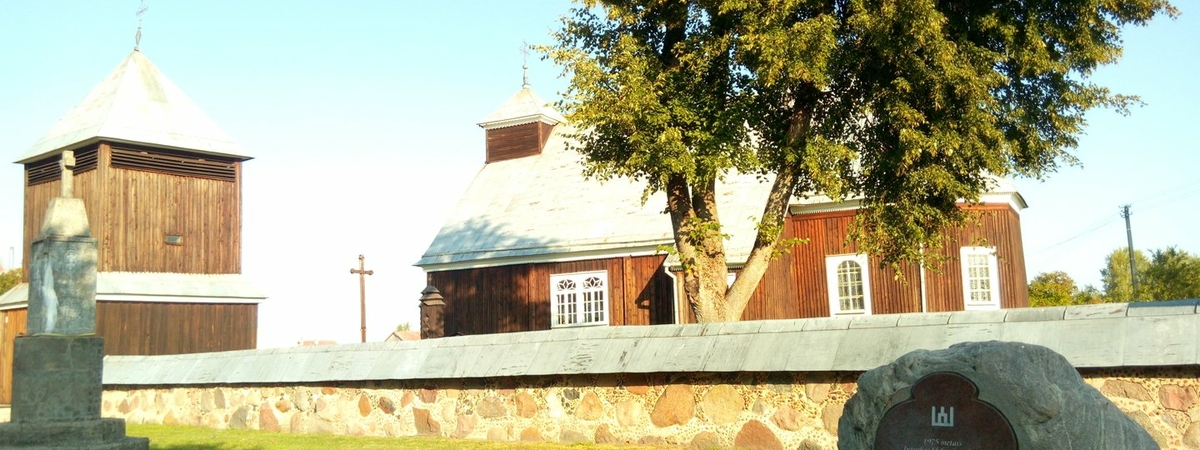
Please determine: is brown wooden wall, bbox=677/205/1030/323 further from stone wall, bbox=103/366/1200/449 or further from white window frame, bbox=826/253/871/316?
stone wall, bbox=103/366/1200/449

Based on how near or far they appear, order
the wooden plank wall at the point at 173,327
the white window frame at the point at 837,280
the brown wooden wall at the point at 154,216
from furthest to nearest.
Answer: the brown wooden wall at the point at 154,216 < the wooden plank wall at the point at 173,327 < the white window frame at the point at 837,280

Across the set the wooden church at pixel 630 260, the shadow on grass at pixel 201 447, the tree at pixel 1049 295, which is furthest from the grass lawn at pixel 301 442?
the tree at pixel 1049 295

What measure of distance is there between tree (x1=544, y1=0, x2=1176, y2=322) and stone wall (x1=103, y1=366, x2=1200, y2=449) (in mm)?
3437

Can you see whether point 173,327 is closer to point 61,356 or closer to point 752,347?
point 61,356

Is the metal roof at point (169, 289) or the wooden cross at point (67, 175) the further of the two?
the metal roof at point (169, 289)

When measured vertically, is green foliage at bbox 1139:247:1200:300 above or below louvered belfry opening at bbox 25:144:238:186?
below

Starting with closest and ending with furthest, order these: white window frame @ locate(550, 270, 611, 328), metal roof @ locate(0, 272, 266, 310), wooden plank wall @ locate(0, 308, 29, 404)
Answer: metal roof @ locate(0, 272, 266, 310) → white window frame @ locate(550, 270, 611, 328) → wooden plank wall @ locate(0, 308, 29, 404)

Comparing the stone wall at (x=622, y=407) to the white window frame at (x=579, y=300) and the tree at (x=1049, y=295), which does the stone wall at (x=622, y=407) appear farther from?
the tree at (x=1049, y=295)

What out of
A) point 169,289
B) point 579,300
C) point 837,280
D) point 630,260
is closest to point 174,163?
point 169,289

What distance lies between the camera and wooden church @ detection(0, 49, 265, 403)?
93.5 ft

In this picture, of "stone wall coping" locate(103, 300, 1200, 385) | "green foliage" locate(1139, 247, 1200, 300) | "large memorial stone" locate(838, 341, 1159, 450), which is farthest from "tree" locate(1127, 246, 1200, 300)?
"large memorial stone" locate(838, 341, 1159, 450)

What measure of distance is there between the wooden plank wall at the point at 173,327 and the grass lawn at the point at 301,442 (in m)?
13.6

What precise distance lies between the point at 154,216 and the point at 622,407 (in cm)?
2187

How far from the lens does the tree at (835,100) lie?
13.9m
